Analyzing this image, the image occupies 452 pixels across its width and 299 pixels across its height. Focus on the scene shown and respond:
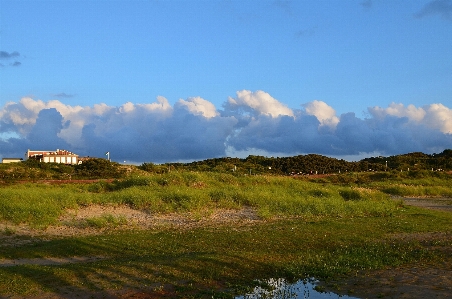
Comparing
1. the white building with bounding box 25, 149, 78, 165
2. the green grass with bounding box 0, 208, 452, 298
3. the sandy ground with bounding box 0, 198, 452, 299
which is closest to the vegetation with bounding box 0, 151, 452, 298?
the green grass with bounding box 0, 208, 452, 298

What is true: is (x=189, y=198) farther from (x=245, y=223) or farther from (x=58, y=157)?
(x=58, y=157)

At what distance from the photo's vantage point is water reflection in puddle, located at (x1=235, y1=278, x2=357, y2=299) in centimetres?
1146

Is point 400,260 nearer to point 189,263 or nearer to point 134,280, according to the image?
point 189,263

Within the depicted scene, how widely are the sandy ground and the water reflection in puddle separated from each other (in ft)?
1.46

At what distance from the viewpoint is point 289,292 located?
11.8 m

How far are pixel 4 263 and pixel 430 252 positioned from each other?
13.9 meters

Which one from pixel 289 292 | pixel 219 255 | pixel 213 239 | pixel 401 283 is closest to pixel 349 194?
pixel 213 239

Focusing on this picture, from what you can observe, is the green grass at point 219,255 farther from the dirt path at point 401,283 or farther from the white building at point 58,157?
the white building at point 58,157

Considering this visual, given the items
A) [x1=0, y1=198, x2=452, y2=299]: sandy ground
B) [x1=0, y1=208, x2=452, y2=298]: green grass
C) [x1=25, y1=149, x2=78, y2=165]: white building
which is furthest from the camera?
[x1=25, y1=149, x2=78, y2=165]: white building

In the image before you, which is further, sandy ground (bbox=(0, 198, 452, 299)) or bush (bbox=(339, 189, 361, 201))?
bush (bbox=(339, 189, 361, 201))

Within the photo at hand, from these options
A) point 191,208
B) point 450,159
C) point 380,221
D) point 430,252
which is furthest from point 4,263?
point 450,159

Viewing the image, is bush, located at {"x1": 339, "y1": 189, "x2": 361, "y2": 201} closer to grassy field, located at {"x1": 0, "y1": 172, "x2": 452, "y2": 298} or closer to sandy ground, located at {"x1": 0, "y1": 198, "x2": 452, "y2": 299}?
grassy field, located at {"x1": 0, "y1": 172, "x2": 452, "y2": 298}

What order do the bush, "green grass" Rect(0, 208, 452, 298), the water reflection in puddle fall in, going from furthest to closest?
the bush
"green grass" Rect(0, 208, 452, 298)
the water reflection in puddle

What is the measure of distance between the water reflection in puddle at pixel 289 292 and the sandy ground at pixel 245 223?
1.46 ft
